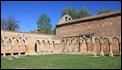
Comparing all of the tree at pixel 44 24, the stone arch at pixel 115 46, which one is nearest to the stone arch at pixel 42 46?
the stone arch at pixel 115 46

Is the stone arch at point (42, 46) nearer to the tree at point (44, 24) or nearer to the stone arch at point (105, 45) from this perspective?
the stone arch at point (105, 45)

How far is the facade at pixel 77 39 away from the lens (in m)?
31.3

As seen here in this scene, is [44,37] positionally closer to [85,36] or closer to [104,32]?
[85,36]

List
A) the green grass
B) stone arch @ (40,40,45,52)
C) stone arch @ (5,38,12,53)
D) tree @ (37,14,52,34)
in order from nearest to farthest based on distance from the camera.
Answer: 1. the green grass
2. stone arch @ (5,38,12,53)
3. stone arch @ (40,40,45,52)
4. tree @ (37,14,52,34)

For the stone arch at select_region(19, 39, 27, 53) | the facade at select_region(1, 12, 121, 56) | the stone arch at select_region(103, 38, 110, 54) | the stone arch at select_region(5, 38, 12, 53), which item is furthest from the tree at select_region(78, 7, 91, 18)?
the stone arch at select_region(5, 38, 12, 53)

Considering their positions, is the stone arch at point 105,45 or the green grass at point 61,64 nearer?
the green grass at point 61,64

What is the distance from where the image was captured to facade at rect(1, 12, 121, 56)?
103ft

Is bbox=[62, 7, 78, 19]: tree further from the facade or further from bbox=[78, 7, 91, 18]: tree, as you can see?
the facade

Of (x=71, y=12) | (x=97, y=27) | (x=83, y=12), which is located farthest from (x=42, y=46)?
(x=83, y=12)

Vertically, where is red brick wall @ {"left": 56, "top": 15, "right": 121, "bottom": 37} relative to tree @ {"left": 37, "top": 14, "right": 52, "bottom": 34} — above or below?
below

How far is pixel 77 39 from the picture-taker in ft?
121

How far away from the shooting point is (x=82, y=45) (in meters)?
36.0

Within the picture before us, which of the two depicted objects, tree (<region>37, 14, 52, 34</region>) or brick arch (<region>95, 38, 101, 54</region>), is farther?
tree (<region>37, 14, 52, 34</region>)

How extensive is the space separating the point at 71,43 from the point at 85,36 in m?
3.30
